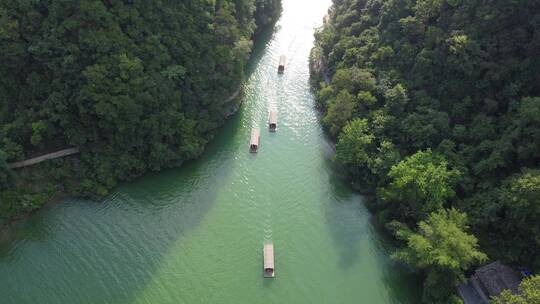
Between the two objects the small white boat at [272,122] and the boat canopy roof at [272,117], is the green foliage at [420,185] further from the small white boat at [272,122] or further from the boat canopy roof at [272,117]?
the boat canopy roof at [272,117]

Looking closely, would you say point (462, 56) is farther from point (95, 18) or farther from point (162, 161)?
point (95, 18)

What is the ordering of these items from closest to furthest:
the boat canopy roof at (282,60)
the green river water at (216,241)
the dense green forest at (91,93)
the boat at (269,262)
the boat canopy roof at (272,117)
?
1. the green river water at (216,241)
2. the boat at (269,262)
3. the dense green forest at (91,93)
4. the boat canopy roof at (272,117)
5. the boat canopy roof at (282,60)

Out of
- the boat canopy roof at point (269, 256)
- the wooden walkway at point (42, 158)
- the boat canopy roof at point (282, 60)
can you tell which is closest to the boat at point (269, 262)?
the boat canopy roof at point (269, 256)

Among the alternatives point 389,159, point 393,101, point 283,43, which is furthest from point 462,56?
point 283,43

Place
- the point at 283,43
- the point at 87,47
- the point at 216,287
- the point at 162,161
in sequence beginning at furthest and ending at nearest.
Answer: the point at 283,43 < the point at 162,161 < the point at 87,47 < the point at 216,287

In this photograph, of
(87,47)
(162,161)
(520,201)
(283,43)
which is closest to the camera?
(520,201)

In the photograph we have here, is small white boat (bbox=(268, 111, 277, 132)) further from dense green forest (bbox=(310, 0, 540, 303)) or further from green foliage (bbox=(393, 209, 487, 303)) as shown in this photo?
green foliage (bbox=(393, 209, 487, 303))
